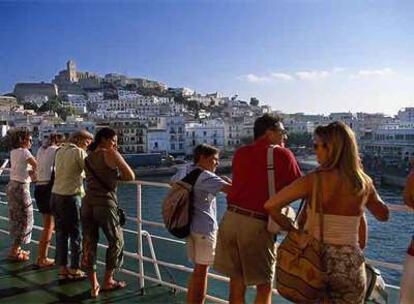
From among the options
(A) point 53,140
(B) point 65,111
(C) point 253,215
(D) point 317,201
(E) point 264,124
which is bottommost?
(C) point 253,215

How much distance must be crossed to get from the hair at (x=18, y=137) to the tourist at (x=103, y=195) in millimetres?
940

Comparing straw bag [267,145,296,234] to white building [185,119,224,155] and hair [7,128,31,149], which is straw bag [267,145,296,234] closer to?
hair [7,128,31,149]

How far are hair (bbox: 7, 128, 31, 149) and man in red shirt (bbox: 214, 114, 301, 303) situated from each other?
6.70 ft

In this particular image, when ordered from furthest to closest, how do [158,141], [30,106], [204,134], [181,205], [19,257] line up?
1. [30,106]
2. [204,134]
3. [158,141]
4. [19,257]
5. [181,205]

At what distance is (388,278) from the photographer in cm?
1146

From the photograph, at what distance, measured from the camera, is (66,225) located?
11.0 feet

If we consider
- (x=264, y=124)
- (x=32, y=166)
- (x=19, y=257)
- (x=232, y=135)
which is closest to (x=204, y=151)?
(x=264, y=124)

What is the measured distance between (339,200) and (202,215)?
84 centimetres

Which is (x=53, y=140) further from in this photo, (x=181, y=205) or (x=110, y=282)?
(x=181, y=205)

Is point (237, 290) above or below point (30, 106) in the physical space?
below

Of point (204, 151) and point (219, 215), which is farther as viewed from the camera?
point (219, 215)

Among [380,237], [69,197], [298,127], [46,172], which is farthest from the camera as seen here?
[298,127]

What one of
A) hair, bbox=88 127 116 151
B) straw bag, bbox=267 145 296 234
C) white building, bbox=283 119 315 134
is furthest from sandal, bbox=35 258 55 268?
white building, bbox=283 119 315 134

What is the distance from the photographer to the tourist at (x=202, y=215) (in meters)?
2.40
